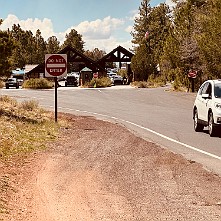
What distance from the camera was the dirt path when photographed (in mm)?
6793

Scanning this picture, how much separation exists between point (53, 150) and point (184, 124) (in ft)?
29.9

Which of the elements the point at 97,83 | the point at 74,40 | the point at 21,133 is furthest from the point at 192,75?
the point at 74,40

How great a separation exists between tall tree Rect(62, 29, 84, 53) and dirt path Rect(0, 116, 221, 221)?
13261cm

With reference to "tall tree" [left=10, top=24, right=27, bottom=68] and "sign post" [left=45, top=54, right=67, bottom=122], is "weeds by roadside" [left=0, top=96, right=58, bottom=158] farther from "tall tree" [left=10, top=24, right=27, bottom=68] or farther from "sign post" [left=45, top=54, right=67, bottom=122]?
"tall tree" [left=10, top=24, right=27, bottom=68]

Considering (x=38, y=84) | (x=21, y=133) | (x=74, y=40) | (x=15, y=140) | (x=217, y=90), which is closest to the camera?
(x=15, y=140)

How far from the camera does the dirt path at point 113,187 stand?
679 centimetres

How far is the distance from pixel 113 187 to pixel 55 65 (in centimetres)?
1076

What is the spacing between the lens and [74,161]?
36.0ft

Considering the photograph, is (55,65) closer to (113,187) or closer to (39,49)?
(113,187)

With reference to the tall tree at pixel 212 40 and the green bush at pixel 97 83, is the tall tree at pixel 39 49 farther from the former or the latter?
the tall tree at pixel 212 40

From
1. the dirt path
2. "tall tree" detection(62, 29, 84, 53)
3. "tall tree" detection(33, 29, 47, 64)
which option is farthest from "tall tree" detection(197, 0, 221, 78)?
"tall tree" detection(62, 29, 84, 53)

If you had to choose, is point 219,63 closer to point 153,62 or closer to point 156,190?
point 156,190

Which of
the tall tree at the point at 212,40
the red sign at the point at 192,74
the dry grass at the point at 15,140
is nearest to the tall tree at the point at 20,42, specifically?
the red sign at the point at 192,74

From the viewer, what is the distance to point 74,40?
145 metres
